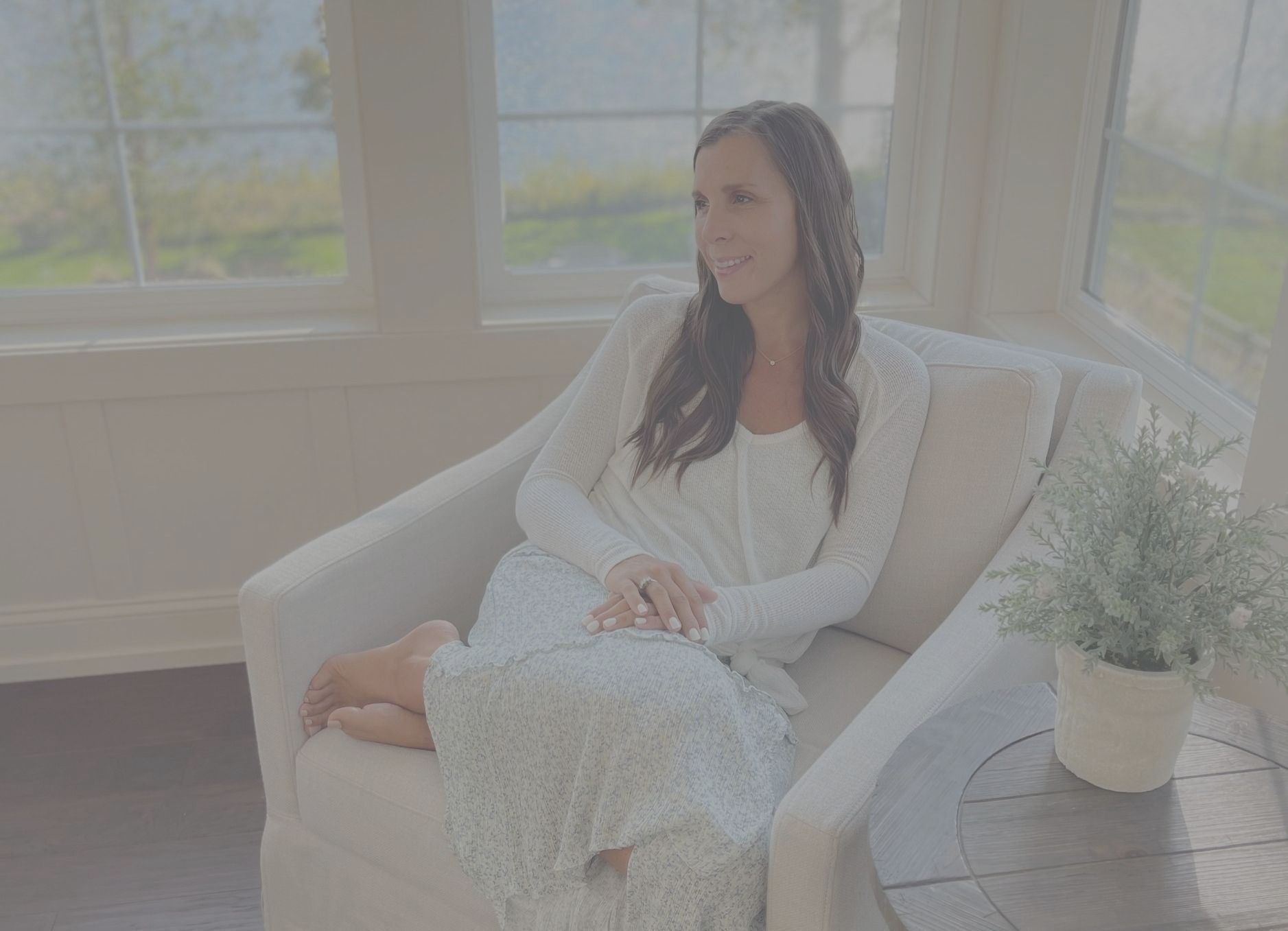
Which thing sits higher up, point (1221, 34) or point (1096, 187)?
point (1221, 34)

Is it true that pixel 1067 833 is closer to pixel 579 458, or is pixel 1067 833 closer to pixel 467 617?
pixel 579 458

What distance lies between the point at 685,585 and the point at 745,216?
529mm

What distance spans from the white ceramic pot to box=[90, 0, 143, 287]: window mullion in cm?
205

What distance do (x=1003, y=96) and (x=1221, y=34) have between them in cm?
53

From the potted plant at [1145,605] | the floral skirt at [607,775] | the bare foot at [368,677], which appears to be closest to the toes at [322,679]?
the bare foot at [368,677]

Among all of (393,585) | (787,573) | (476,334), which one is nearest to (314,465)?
(476,334)

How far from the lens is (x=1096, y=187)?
2.33 meters

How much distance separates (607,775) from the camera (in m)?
1.31

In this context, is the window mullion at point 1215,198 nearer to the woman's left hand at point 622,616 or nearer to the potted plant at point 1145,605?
the potted plant at point 1145,605

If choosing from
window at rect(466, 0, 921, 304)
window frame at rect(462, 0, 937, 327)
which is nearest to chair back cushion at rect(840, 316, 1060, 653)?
window frame at rect(462, 0, 937, 327)

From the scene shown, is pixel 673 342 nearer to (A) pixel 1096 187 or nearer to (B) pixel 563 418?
(B) pixel 563 418

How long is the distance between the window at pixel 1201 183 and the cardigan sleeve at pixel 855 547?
1.69ft

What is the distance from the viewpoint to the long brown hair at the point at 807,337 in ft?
5.40

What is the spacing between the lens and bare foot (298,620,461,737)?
1551 millimetres
